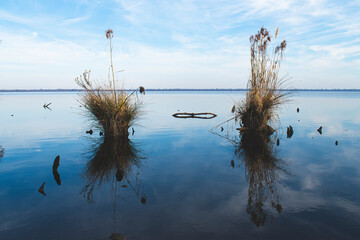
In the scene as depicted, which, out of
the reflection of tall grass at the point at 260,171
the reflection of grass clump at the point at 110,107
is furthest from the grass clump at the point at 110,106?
the reflection of tall grass at the point at 260,171

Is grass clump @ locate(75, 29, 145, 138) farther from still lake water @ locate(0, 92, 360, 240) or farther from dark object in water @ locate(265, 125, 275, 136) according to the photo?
dark object in water @ locate(265, 125, 275, 136)

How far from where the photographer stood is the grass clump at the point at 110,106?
10.7 m

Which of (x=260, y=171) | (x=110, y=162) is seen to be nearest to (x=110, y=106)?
(x=110, y=162)

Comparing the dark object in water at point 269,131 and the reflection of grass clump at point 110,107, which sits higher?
the reflection of grass clump at point 110,107

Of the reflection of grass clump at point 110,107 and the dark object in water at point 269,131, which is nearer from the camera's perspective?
the reflection of grass clump at point 110,107

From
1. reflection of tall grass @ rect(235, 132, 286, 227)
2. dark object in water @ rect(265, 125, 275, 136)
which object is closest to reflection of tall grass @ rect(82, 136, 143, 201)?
reflection of tall grass @ rect(235, 132, 286, 227)

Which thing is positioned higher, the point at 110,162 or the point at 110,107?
the point at 110,107

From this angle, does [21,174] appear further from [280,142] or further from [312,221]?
[280,142]

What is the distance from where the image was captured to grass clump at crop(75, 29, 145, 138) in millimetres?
10719

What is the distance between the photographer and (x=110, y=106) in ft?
35.0

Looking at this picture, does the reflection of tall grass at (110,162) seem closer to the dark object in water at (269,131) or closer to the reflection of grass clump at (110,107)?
the reflection of grass clump at (110,107)

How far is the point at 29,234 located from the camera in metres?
3.76

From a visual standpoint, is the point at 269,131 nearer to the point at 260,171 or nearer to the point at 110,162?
the point at 260,171

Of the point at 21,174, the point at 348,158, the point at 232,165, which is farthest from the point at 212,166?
the point at 21,174
